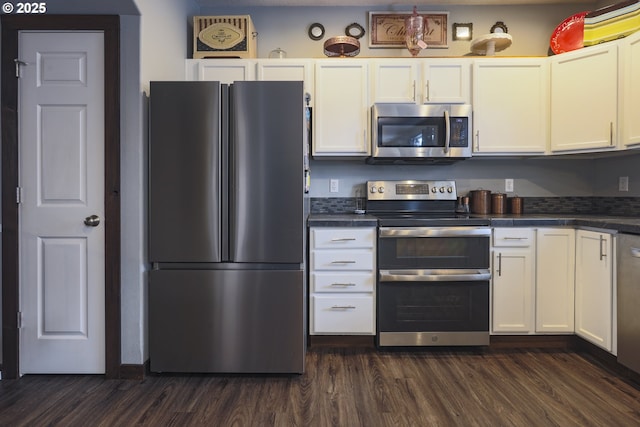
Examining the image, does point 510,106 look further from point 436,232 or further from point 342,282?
point 342,282

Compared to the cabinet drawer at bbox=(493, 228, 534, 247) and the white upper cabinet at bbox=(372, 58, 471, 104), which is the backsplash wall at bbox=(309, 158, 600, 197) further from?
the cabinet drawer at bbox=(493, 228, 534, 247)

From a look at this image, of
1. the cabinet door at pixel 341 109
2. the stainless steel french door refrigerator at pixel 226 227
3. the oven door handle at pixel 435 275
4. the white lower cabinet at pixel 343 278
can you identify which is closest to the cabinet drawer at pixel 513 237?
the oven door handle at pixel 435 275

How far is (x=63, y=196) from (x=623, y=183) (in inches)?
151

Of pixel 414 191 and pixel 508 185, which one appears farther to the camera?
pixel 508 185

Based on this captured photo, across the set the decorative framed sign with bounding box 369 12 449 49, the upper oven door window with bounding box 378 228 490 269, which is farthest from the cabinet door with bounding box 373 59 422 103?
the upper oven door window with bounding box 378 228 490 269

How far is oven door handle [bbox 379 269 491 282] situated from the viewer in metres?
2.53

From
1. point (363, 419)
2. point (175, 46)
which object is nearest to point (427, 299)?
point (363, 419)

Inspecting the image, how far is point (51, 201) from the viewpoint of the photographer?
2.17m

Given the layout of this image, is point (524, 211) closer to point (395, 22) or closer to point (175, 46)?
point (395, 22)

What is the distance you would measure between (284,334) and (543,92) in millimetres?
2530

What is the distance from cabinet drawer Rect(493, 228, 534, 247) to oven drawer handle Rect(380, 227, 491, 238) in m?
0.08

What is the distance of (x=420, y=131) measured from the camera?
2.80 m

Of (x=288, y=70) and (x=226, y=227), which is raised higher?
(x=288, y=70)

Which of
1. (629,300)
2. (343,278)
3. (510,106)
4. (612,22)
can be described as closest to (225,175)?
(343,278)
